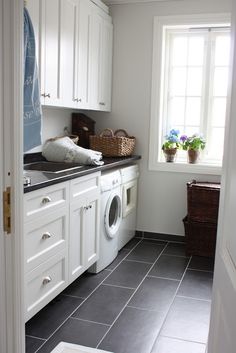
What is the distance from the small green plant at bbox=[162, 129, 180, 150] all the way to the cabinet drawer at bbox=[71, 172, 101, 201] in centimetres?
118

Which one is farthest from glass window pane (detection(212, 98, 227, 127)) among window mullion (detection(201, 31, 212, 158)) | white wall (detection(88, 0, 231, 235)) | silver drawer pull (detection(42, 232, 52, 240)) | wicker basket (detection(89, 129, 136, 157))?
silver drawer pull (detection(42, 232, 52, 240))

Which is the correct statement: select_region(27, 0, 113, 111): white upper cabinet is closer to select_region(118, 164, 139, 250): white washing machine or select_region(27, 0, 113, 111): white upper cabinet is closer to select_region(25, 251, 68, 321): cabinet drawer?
select_region(118, 164, 139, 250): white washing machine

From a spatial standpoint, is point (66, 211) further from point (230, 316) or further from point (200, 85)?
point (200, 85)

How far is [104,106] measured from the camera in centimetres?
407

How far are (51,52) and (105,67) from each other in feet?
3.93

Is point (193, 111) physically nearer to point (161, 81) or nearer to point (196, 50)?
point (161, 81)

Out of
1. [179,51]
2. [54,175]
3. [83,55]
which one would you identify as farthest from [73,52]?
[179,51]

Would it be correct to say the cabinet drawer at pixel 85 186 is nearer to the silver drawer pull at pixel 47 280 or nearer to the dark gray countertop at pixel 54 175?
the dark gray countertop at pixel 54 175

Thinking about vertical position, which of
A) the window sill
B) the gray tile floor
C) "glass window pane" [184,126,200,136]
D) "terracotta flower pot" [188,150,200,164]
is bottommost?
the gray tile floor

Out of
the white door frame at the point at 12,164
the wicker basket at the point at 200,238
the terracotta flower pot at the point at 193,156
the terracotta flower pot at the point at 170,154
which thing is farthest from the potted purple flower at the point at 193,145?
the white door frame at the point at 12,164

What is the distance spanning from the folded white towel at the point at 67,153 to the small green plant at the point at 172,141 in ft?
3.45

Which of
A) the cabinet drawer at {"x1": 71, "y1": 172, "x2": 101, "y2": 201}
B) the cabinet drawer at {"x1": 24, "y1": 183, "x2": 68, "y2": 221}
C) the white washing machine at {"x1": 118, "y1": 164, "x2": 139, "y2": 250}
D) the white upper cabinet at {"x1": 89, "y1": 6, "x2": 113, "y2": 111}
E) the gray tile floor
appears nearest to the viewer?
the cabinet drawer at {"x1": 24, "y1": 183, "x2": 68, "y2": 221}

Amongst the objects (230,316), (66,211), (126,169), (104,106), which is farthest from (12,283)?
(104,106)

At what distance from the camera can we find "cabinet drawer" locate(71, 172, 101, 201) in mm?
2732
